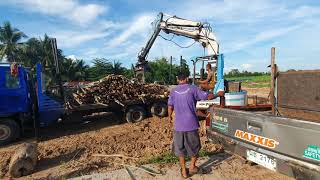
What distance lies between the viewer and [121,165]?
261 inches

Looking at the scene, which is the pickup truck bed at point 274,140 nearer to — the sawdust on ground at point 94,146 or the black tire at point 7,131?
the sawdust on ground at point 94,146

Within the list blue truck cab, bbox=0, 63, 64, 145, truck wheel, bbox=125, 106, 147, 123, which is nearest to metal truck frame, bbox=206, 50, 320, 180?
blue truck cab, bbox=0, 63, 64, 145

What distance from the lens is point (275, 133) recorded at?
4152mm

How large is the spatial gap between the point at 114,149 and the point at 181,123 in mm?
2787

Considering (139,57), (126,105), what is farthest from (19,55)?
(126,105)

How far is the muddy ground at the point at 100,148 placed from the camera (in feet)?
21.0

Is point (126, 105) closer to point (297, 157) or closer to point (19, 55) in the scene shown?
point (297, 157)

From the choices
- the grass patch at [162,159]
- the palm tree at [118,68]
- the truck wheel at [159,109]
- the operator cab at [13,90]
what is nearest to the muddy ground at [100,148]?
the grass patch at [162,159]

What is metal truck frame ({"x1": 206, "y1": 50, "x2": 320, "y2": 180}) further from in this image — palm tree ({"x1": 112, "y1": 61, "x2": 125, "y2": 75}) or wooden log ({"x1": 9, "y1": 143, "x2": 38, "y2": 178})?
palm tree ({"x1": 112, "y1": 61, "x2": 125, "y2": 75})

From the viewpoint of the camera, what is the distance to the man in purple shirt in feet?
18.6

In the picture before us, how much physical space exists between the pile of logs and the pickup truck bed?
22.8 feet

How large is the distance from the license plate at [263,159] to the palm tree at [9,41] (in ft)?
136

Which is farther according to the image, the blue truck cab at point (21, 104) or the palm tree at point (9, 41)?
the palm tree at point (9, 41)

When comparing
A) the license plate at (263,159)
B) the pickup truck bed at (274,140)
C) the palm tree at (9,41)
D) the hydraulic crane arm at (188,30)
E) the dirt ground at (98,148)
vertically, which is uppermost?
the palm tree at (9,41)
